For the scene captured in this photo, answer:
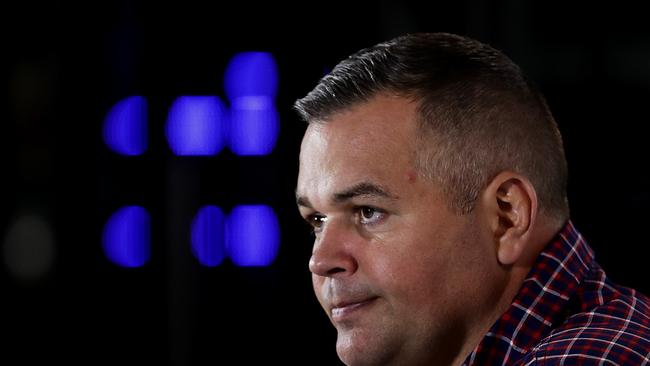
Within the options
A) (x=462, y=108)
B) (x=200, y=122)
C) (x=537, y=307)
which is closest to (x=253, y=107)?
(x=200, y=122)

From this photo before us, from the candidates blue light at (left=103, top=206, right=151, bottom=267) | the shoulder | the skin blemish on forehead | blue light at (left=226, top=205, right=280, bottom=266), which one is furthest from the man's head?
blue light at (left=103, top=206, right=151, bottom=267)

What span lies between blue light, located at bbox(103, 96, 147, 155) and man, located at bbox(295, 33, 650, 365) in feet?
9.72

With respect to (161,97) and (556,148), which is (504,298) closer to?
(556,148)

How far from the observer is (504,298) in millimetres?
1507

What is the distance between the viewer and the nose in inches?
57.8

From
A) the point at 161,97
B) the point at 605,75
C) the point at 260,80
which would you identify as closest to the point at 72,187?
the point at 161,97

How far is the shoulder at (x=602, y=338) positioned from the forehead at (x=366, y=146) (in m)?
0.33

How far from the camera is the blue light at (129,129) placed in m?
4.38

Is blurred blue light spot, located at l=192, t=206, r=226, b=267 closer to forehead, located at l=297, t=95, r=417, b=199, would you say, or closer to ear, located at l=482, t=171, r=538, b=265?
forehead, located at l=297, t=95, r=417, b=199

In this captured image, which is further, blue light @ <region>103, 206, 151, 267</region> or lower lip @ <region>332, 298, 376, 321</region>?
blue light @ <region>103, 206, 151, 267</region>

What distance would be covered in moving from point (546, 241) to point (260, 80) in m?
2.97

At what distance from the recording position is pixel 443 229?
4.78ft

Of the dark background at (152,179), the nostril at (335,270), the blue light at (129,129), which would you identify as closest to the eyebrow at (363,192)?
the nostril at (335,270)

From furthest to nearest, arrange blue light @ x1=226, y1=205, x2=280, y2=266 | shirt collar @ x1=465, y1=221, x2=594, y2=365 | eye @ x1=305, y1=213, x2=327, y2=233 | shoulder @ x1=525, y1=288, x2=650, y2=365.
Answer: blue light @ x1=226, y1=205, x2=280, y2=266
eye @ x1=305, y1=213, x2=327, y2=233
shirt collar @ x1=465, y1=221, x2=594, y2=365
shoulder @ x1=525, y1=288, x2=650, y2=365
